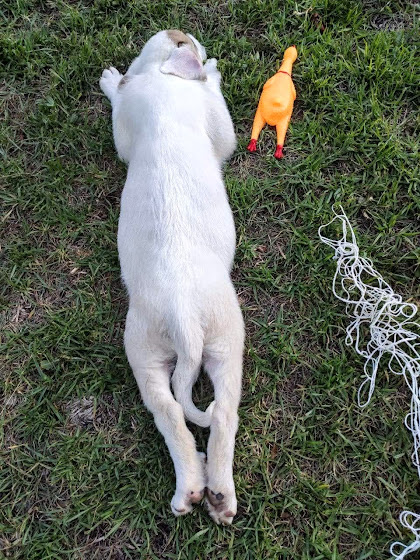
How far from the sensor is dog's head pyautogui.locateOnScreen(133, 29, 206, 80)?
3078 millimetres

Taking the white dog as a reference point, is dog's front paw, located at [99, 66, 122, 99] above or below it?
above

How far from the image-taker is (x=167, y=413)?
8.73ft

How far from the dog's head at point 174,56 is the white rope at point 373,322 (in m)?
1.17

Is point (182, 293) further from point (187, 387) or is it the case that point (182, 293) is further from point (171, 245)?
point (187, 387)

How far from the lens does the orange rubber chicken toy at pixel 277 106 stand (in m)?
3.33

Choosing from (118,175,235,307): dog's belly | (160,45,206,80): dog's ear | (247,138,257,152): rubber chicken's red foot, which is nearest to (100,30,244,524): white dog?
(118,175,235,307): dog's belly

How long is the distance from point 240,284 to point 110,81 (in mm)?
1540

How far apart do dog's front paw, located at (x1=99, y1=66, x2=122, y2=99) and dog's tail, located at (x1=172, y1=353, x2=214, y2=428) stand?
182 centimetres

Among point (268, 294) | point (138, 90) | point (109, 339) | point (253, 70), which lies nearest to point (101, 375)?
point (109, 339)

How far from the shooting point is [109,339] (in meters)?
3.11

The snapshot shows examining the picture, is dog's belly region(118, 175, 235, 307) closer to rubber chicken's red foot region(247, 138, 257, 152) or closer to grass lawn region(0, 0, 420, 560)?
grass lawn region(0, 0, 420, 560)

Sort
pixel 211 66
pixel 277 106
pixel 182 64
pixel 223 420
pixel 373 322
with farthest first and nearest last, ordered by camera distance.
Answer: pixel 211 66 → pixel 277 106 → pixel 182 64 → pixel 373 322 → pixel 223 420

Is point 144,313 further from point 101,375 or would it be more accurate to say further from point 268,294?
point 268,294

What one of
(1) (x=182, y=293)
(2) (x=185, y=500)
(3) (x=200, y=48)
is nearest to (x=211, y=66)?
(3) (x=200, y=48)
